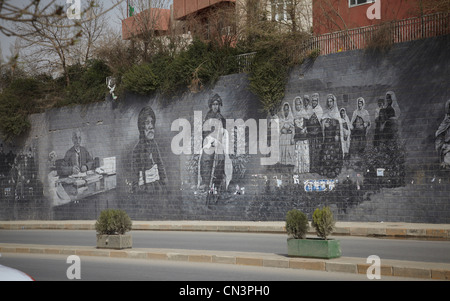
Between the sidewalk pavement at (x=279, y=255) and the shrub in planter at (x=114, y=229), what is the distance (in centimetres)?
30

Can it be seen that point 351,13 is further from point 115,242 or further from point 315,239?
point 315,239

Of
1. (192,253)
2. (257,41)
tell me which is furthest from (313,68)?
(192,253)

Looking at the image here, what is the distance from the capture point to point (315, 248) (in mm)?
11227

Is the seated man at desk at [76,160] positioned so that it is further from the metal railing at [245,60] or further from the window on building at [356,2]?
the window on building at [356,2]

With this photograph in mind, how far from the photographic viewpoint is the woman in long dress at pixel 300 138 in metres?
21.7

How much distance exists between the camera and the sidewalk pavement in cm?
991

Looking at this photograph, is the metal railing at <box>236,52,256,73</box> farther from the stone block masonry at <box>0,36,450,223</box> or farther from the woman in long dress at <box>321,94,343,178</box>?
the woman in long dress at <box>321,94,343,178</box>

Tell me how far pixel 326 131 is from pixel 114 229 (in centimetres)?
959

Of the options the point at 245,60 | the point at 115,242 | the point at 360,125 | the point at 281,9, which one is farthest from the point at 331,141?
the point at 115,242

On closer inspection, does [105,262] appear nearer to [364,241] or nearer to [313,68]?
[364,241]

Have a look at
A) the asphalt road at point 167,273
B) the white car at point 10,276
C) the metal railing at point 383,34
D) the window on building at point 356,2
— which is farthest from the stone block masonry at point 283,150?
the white car at point 10,276

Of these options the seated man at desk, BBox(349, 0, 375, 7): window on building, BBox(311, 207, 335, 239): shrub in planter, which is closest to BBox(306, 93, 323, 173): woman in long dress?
BBox(349, 0, 375, 7): window on building

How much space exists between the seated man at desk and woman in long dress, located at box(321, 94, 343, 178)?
44.2ft
